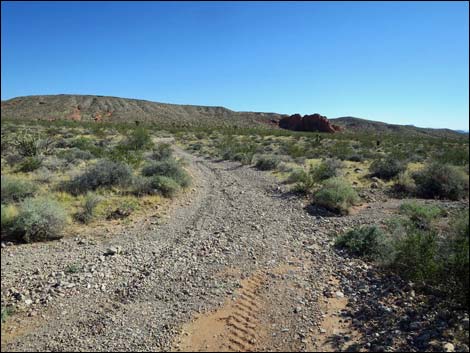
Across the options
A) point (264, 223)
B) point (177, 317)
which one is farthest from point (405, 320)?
point (264, 223)

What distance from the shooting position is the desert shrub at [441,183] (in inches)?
417

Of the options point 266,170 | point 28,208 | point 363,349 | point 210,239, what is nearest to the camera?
point 363,349

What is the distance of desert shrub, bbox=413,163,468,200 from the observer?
34.8 feet

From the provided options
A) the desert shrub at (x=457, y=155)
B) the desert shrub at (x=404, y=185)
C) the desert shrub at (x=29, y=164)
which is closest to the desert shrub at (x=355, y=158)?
the desert shrub at (x=404, y=185)

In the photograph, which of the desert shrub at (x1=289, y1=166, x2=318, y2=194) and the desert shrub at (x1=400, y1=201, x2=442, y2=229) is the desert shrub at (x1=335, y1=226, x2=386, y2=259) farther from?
the desert shrub at (x1=289, y1=166, x2=318, y2=194)

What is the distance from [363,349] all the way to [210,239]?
4200mm

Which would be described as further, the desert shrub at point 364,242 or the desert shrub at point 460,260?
the desert shrub at point 364,242

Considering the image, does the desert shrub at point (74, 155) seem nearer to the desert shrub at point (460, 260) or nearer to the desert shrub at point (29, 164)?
the desert shrub at point (29, 164)

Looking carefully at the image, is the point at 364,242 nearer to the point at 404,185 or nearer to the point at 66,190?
the point at 404,185

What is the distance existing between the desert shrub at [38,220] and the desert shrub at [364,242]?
607cm

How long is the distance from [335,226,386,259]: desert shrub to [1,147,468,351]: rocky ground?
0.32 metres

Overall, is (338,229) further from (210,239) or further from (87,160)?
(87,160)

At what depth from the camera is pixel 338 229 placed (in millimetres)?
8734

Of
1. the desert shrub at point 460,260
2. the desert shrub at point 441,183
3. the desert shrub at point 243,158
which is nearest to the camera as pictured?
the desert shrub at point 460,260
